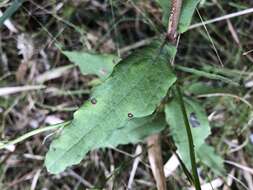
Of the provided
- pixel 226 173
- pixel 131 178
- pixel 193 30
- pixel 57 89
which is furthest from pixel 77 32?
pixel 226 173

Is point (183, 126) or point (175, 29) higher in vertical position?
point (175, 29)

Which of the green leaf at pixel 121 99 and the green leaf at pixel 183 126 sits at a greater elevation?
the green leaf at pixel 121 99

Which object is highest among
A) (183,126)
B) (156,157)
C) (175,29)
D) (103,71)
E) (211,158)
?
(175,29)

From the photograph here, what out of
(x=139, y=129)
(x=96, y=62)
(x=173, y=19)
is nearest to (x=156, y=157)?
(x=139, y=129)

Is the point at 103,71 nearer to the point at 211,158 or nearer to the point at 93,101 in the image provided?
the point at 93,101

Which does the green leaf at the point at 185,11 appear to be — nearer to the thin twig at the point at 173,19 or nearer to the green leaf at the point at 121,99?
the thin twig at the point at 173,19

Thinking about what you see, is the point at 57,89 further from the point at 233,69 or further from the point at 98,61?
the point at 233,69

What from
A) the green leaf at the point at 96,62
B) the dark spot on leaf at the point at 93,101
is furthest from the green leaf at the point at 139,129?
the dark spot on leaf at the point at 93,101
